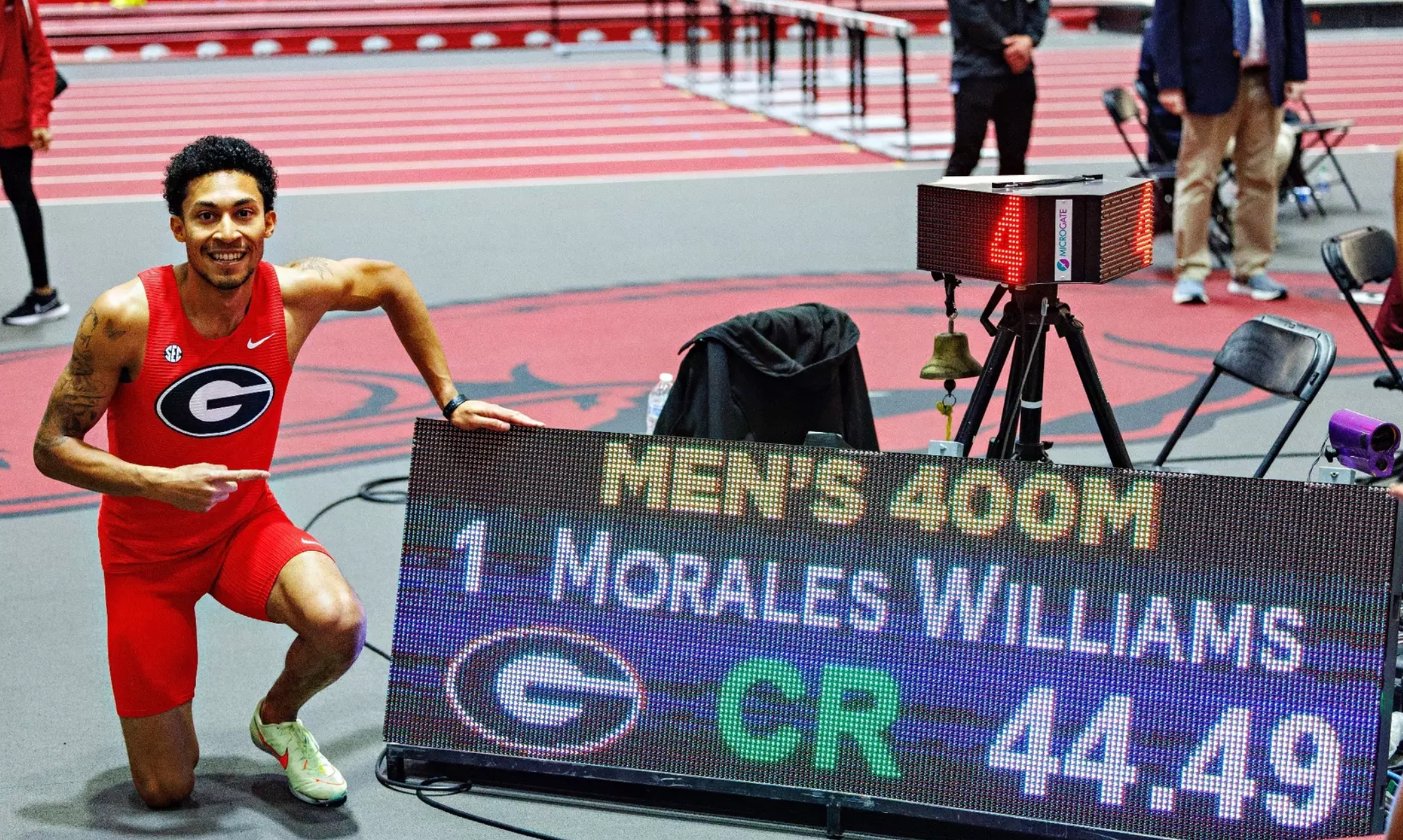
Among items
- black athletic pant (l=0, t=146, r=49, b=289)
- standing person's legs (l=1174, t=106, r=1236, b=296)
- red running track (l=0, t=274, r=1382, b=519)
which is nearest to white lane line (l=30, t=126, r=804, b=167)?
black athletic pant (l=0, t=146, r=49, b=289)

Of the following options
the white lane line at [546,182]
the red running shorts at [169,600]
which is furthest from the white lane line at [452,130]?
the red running shorts at [169,600]

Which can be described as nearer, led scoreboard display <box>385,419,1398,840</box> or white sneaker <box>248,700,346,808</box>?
led scoreboard display <box>385,419,1398,840</box>

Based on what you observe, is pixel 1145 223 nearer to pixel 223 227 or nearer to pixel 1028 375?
pixel 1028 375

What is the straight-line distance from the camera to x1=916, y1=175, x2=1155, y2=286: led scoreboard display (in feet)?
13.1

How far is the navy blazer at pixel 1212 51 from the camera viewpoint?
809 cm

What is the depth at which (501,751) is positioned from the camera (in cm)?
378

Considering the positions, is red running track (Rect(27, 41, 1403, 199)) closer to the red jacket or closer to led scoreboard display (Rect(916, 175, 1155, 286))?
the red jacket

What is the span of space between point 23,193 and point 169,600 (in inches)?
202

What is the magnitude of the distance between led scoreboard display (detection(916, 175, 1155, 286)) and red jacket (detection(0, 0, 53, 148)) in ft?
18.2

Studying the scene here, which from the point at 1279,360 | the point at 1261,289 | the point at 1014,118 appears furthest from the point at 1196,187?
the point at 1279,360

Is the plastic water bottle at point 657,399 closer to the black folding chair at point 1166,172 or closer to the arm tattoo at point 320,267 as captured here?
the arm tattoo at point 320,267

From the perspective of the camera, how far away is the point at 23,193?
832cm

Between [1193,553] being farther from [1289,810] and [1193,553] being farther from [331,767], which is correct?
[331,767]

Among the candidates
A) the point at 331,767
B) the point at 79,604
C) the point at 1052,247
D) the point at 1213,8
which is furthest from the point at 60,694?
the point at 1213,8
